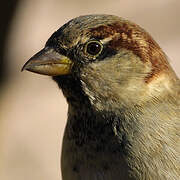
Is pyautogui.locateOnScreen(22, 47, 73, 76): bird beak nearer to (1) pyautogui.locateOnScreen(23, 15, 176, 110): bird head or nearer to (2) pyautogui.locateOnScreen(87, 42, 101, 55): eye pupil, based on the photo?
(1) pyautogui.locateOnScreen(23, 15, 176, 110): bird head

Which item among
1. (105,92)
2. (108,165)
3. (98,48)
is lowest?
(108,165)

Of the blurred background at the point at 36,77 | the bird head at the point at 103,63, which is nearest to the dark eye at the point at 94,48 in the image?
the bird head at the point at 103,63

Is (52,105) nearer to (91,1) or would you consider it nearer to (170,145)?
(91,1)

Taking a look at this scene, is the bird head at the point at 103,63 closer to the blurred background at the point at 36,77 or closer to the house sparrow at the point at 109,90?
the house sparrow at the point at 109,90

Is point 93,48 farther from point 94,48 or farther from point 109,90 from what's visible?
point 109,90

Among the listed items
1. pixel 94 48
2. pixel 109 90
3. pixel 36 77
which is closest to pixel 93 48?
pixel 94 48

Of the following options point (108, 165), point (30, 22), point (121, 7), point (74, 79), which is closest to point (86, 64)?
point (74, 79)

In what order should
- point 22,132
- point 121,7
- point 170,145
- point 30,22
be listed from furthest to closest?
point 121,7
point 30,22
point 22,132
point 170,145
